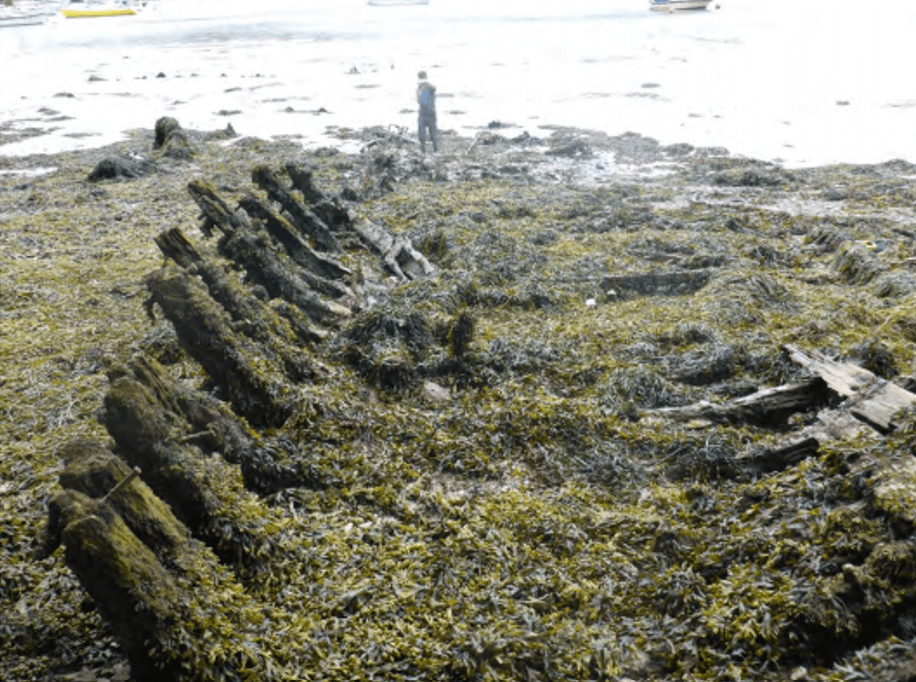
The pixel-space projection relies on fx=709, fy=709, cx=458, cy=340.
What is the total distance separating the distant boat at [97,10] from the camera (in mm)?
62362

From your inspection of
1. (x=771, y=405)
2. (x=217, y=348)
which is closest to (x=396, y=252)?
(x=217, y=348)

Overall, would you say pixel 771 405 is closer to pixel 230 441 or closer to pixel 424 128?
pixel 230 441

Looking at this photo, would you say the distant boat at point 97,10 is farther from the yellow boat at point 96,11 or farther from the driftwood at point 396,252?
the driftwood at point 396,252

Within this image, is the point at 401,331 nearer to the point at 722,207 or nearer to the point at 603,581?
the point at 603,581

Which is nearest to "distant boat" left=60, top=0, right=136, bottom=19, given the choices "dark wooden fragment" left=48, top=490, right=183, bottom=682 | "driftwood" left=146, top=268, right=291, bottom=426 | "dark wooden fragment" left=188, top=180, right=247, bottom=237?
"dark wooden fragment" left=188, top=180, right=247, bottom=237

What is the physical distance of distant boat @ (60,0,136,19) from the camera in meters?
62.4

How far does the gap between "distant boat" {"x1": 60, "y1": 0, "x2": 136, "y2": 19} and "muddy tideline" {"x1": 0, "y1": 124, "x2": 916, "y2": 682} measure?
64219mm

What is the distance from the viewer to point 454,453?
5438 millimetres

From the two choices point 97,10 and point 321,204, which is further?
point 97,10

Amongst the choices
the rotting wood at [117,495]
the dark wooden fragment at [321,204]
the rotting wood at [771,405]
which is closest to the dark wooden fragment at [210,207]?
the dark wooden fragment at [321,204]

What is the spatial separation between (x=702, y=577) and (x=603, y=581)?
1.82 feet

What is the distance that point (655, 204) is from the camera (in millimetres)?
12422

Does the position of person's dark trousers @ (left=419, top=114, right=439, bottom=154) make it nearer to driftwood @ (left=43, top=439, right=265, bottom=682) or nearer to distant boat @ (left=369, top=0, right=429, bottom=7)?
driftwood @ (left=43, top=439, right=265, bottom=682)

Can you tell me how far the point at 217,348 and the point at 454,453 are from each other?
2.00 meters
